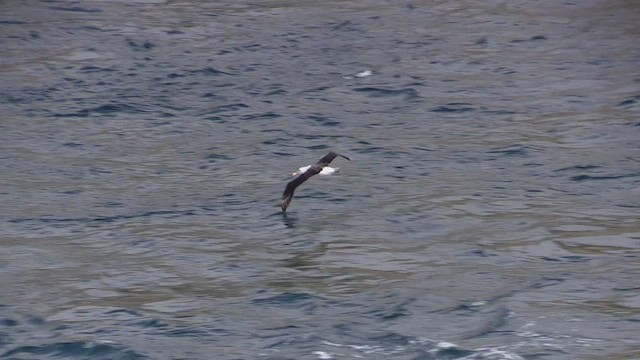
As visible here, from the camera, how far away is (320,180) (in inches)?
537

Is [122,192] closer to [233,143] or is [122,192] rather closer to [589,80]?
[233,143]

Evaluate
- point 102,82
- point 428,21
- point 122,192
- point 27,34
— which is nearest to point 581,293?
point 122,192

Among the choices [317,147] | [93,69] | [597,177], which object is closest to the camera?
[597,177]

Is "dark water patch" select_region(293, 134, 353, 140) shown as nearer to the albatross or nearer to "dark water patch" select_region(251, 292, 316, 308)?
the albatross

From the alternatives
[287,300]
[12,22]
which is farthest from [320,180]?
[12,22]

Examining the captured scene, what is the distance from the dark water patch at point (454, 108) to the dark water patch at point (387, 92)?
1.94 feet

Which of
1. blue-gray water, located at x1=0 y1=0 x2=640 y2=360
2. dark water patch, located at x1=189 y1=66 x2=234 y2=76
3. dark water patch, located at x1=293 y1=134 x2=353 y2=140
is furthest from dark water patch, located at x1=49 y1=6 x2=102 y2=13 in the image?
dark water patch, located at x1=293 y1=134 x2=353 y2=140

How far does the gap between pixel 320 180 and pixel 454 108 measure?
2849 millimetres

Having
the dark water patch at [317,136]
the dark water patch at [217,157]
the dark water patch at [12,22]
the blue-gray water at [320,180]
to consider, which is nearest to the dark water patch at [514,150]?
the blue-gray water at [320,180]

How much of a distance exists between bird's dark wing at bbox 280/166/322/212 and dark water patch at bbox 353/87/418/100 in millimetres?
4958

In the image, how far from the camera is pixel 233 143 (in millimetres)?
14859

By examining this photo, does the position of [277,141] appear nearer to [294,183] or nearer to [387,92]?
[387,92]

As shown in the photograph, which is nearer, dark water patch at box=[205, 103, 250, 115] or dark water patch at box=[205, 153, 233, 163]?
dark water patch at box=[205, 153, 233, 163]

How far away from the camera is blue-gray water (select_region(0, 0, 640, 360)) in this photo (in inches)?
370
